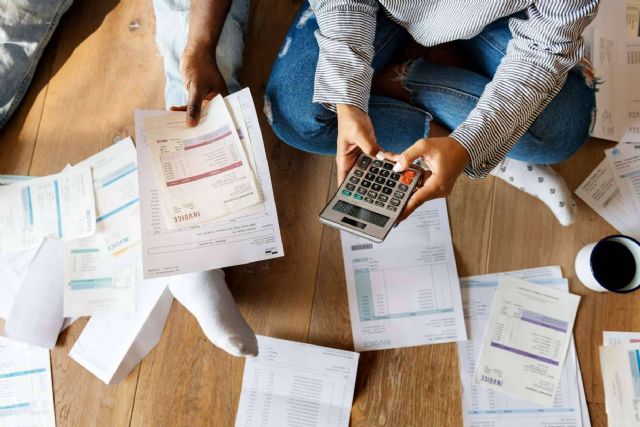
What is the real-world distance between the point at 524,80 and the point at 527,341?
44 cm

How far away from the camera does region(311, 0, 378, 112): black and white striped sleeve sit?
71 centimetres

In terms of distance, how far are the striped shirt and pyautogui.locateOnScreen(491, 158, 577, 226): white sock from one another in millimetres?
172

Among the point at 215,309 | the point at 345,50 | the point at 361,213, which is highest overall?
the point at 345,50

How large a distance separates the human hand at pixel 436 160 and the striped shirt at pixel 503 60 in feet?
0.05

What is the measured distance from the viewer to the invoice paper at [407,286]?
89 cm

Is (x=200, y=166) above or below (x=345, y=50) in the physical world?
below

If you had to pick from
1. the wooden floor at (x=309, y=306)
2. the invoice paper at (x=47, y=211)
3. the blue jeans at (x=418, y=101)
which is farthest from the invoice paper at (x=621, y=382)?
the invoice paper at (x=47, y=211)

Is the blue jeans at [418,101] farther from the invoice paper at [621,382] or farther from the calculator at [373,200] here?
the invoice paper at [621,382]

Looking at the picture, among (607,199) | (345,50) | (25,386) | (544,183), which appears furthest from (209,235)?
(607,199)

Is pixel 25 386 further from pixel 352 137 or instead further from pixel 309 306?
pixel 352 137

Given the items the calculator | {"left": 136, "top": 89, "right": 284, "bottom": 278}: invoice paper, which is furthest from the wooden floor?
the calculator

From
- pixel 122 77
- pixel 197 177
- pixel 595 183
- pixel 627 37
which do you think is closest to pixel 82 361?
pixel 197 177

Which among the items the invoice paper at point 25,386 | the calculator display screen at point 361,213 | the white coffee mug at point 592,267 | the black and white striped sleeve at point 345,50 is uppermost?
the black and white striped sleeve at point 345,50

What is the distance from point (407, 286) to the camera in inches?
35.5
